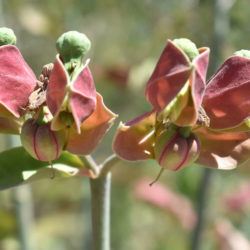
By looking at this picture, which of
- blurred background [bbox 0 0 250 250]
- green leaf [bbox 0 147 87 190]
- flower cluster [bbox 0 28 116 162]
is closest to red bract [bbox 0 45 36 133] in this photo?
flower cluster [bbox 0 28 116 162]

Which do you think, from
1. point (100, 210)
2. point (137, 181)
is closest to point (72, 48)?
point (100, 210)

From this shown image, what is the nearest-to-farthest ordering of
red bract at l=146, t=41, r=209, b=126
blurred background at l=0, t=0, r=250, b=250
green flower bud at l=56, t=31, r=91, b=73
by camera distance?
red bract at l=146, t=41, r=209, b=126 < green flower bud at l=56, t=31, r=91, b=73 < blurred background at l=0, t=0, r=250, b=250

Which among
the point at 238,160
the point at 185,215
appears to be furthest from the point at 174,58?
the point at 185,215

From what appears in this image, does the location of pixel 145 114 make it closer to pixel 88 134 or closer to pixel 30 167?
pixel 88 134

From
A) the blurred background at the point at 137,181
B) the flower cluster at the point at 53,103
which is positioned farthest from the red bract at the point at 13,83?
the blurred background at the point at 137,181

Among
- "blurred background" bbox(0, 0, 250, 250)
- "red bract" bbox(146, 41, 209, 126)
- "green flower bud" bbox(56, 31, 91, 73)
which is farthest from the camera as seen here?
"blurred background" bbox(0, 0, 250, 250)

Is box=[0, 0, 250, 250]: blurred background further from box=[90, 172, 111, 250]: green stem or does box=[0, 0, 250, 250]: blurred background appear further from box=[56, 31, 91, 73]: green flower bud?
box=[56, 31, 91, 73]: green flower bud

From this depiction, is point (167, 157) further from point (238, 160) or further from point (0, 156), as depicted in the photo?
point (0, 156)
